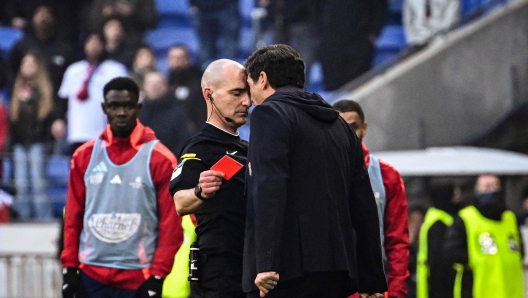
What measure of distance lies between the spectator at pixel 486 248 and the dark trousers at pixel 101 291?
333cm

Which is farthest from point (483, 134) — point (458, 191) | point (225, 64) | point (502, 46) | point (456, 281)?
point (225, 64)

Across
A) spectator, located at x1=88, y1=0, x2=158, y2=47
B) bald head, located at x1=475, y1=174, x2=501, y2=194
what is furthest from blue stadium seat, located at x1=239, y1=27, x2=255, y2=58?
bald head, located at x1=475, y1=174, x2=501, y2=194

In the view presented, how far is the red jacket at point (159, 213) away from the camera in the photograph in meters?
5.97

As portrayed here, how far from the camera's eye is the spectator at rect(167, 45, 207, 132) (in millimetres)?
14172

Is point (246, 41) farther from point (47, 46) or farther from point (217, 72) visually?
point (217, 72)

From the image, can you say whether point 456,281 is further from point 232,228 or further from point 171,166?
point 232,228

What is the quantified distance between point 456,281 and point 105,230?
3.75 meters

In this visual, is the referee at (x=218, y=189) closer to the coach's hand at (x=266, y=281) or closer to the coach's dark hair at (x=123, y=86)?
the coach's hand at (x=266, y=281)

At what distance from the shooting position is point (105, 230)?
602cm

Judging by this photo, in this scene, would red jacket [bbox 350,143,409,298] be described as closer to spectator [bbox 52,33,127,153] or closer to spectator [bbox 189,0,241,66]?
spectator [bbox 52,33,127,153]

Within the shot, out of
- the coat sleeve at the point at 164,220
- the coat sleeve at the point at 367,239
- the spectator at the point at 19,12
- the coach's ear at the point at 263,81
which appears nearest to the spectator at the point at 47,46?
the spectator at the point at 19,12

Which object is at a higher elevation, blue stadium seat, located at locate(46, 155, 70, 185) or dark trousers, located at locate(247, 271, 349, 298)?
blue stadium seat, located at locate(46, 155, 70, 185)

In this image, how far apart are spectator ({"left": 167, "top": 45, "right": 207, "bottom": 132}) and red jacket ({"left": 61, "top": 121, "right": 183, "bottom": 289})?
26.1 feet

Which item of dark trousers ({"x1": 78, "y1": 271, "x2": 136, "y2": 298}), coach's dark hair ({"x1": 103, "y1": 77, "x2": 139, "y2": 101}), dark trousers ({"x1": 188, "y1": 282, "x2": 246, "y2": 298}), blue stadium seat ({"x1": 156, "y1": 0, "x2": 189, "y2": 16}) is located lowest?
dark trousers ({"x1": 78, "y1": 271, "x2": 136, "y2": 298})
